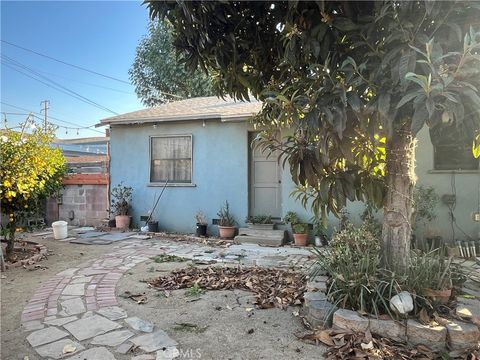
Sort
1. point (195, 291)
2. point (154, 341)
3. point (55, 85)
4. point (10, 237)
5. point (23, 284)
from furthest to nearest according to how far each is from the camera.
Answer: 1. point (55, 85)
2. point (10, 237)
3. point (23, 284)
4. point (195, 291)
5. point (154, 341)

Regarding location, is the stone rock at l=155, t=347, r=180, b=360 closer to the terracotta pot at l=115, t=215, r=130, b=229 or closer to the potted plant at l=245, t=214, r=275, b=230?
the potted plant at l=245, t=214, r=275, b=230

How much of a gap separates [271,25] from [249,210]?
5323 millimetres

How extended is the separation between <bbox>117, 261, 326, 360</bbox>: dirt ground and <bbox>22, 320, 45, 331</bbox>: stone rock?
76 cm

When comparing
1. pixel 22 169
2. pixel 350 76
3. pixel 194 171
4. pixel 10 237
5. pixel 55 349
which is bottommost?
pixel 55 349

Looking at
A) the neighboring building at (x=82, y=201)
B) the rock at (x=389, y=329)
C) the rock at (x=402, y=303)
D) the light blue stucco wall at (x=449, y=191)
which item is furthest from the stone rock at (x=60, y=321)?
the neighboring building at (x=82, y=201)

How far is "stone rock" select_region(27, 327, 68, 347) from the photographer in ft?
9.04

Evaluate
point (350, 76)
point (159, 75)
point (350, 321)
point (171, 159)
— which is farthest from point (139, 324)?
point (159, 75)

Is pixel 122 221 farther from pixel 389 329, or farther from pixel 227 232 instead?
pixel 389 329

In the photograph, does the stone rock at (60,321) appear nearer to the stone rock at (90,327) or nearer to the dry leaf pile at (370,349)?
the stone rock at (90,327)

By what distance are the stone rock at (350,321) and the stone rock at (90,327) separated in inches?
74.4

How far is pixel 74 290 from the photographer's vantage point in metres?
4.03

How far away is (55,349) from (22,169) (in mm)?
3329

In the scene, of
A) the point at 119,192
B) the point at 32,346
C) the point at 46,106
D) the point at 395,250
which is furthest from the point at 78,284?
the point at 46,106

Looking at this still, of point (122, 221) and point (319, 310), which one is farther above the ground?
point (122, 221)
